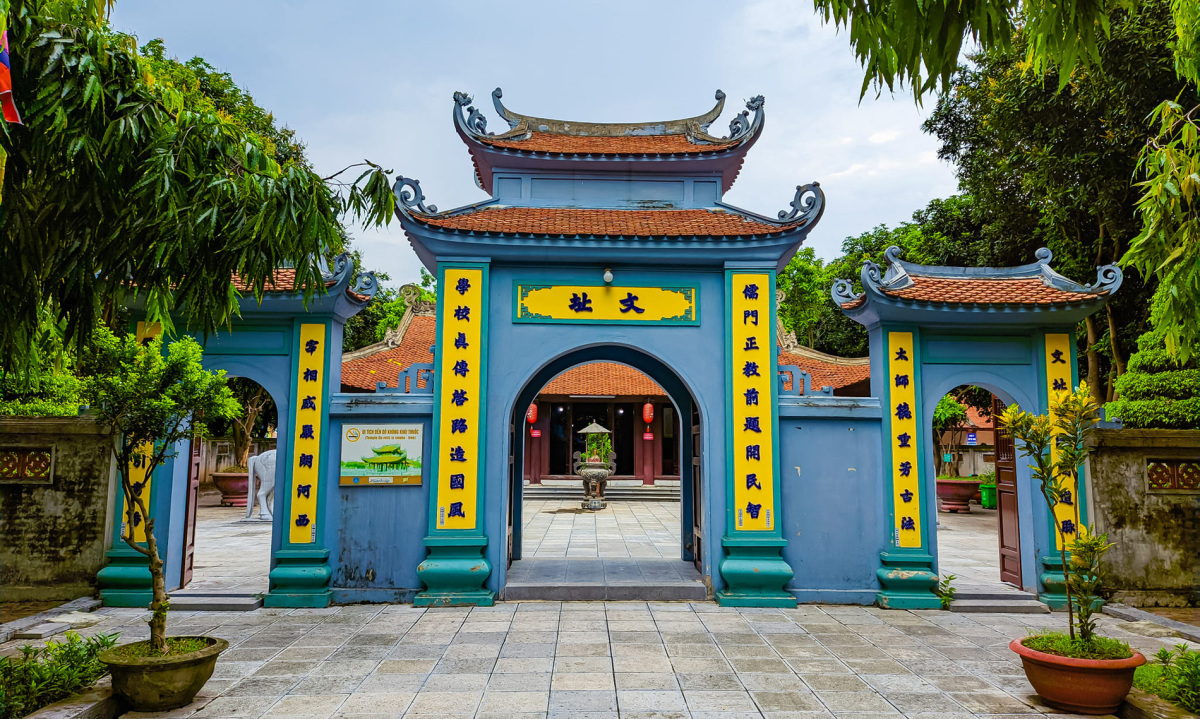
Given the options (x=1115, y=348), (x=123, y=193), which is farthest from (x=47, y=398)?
(x=1115, y=348)

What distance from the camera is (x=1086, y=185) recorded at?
462 inches

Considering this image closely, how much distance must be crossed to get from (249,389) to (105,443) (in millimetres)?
13252

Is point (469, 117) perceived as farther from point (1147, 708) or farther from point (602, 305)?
point (1147, 708)

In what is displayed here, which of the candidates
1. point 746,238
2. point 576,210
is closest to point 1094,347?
point 746,238

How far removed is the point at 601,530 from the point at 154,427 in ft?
30.0

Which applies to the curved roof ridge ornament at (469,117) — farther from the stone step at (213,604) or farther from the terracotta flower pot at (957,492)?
the terracotta flower pot at (957,492)

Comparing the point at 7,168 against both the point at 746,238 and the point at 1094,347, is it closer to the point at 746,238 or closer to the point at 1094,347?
the point at 746,238

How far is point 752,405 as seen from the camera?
7.59 metres

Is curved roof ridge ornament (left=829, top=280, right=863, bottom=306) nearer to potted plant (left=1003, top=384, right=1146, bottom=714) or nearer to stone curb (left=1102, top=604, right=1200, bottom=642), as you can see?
potted plant (left=1003, top=384, right=1146, bottom=714)

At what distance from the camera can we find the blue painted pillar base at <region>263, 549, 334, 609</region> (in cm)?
707

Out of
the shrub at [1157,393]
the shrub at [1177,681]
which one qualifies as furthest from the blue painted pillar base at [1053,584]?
the shrub at [1177,681]

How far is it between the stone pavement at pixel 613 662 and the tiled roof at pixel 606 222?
384 centimetres

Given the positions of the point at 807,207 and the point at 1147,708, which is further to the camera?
the point at 807,207

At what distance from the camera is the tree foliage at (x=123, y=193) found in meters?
3.63
